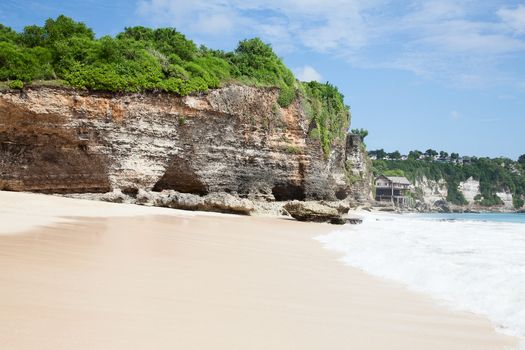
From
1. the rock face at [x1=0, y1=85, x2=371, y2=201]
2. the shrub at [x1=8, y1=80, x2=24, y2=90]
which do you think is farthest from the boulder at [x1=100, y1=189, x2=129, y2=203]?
the shrub at [x1=8, y1=80, x2=24, y2=90]

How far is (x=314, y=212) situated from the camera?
20.6m

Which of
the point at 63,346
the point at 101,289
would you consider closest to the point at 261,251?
the point at 101,289

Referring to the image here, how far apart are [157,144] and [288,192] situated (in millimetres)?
9261

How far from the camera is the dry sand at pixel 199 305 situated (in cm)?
322

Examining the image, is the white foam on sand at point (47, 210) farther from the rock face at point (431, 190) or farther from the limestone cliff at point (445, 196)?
the rock face at point (431, 190)

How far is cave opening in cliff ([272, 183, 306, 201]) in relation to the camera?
89.7 ft

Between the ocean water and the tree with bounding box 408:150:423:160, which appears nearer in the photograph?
the ocean water

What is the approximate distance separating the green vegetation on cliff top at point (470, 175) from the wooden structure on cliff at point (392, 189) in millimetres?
16605

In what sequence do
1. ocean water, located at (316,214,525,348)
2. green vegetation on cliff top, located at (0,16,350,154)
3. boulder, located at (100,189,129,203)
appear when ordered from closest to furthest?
ocean water, located at (316,214,525,348) < green vegetation on cliff top, located at (0,16,350,154) < boulder, located at (100,189,129,203)

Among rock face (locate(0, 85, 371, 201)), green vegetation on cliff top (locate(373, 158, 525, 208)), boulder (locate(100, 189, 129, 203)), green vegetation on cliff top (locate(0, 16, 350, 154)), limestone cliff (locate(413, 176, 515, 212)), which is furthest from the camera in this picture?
green vegetation on cliff top (locate(373, 158, 525, 208))

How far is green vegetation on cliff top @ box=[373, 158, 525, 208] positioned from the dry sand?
10681 cm

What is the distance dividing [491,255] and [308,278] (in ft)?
15.3

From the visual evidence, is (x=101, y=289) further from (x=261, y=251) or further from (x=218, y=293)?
(x=261, y=251)

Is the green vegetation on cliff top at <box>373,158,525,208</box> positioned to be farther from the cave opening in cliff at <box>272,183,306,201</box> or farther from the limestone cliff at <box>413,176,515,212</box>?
the cave opening in cliff at <box>272,183,306,201</box>
